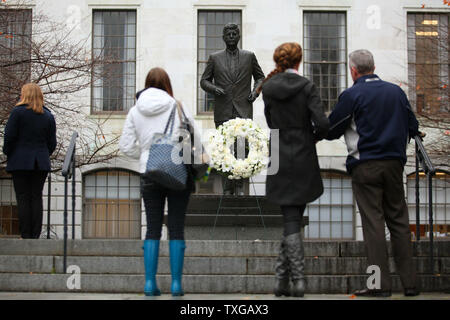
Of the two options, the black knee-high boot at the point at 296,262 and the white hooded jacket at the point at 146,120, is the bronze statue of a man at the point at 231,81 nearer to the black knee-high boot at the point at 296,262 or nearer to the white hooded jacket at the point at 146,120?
the white hooded jacket at the point at 146,120

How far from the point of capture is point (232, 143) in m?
10.1

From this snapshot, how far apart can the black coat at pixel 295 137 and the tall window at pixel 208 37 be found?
14896mm

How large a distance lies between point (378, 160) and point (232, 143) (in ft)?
11.1

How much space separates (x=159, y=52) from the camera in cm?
2155

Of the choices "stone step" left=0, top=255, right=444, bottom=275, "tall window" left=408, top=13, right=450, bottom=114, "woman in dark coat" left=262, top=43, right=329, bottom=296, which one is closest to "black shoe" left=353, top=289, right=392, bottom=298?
"woman in dark coat" left=262, top=43, right=329, bottom=296

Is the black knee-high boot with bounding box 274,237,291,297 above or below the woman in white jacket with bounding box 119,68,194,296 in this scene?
below

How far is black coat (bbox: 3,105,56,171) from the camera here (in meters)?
9.22

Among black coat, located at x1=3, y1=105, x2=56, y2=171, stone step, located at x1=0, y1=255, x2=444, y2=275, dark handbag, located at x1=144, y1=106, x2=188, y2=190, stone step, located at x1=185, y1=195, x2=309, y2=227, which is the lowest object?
stone step, located at x1=0, y1=255, x2=444, y2=275

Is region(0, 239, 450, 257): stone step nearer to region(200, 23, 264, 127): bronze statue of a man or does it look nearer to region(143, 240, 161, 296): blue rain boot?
region(143, 240, 161, 296): blue rain boot

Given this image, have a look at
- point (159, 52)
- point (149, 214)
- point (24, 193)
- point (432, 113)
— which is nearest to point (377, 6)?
point (432, 113)

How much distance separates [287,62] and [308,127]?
623 mm

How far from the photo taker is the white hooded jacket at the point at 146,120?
21.6ft

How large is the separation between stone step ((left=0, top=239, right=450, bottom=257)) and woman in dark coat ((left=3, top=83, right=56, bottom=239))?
0.69 metres

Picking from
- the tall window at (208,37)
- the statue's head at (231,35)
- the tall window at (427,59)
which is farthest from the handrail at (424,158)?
the tall window at (208,37)
